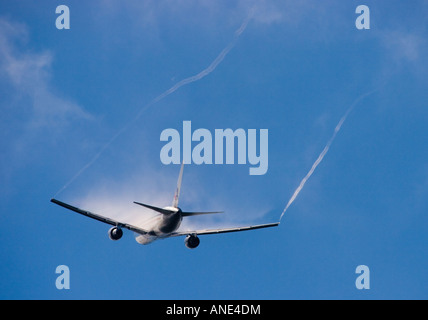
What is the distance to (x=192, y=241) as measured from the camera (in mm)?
141125

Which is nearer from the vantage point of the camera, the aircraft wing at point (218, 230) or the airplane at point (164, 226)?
the airplane at point (164, 226)

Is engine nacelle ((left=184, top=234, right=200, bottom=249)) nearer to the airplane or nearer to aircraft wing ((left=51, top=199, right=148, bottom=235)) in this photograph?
the airplane

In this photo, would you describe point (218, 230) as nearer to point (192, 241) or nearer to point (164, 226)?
point (192, 241)

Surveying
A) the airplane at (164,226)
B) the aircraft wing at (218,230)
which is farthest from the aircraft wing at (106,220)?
the aircraft wing at (218,230)

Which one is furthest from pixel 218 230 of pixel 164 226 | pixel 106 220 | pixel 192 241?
pixel 106 220

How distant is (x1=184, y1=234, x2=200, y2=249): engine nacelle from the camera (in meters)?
141

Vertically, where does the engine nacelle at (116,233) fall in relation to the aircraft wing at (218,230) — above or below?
below

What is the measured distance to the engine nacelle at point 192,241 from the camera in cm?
14112

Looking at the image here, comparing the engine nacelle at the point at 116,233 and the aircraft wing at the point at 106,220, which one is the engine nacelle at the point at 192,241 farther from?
the engine nacelle at the point at 116,233
